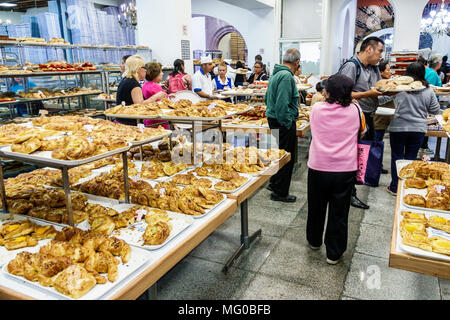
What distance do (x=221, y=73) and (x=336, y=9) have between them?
8903 mm

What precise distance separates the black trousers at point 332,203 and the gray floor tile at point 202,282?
77 centimetres

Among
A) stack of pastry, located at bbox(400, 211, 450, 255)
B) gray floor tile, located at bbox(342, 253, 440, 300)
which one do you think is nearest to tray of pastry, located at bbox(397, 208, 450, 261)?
stack of pastry, located at bbox(400, 211, 450, 255)

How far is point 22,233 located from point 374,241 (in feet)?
→ 10.5

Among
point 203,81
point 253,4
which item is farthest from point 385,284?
point 253,4

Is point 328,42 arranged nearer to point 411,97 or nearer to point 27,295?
point 411,97

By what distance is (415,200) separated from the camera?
2.36 metres

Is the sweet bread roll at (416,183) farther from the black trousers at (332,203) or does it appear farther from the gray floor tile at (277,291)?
the gray floor tile at (277,291)

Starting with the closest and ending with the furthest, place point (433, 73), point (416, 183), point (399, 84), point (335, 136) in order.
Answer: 1. point (416, 183)
2. point (335, 136)
3. point (399, 84)
4. point (433, 73)

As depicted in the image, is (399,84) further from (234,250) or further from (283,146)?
(234,250)

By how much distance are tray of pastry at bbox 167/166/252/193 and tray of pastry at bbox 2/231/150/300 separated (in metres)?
1.00

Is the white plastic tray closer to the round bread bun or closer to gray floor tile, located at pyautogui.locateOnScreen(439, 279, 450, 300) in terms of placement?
gray floor tile, located at pyautogui.locateOnScreen(439, 279, 450, 300)

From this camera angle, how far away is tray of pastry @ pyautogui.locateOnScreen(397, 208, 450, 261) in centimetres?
178

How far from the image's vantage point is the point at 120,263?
1728 millimetres
